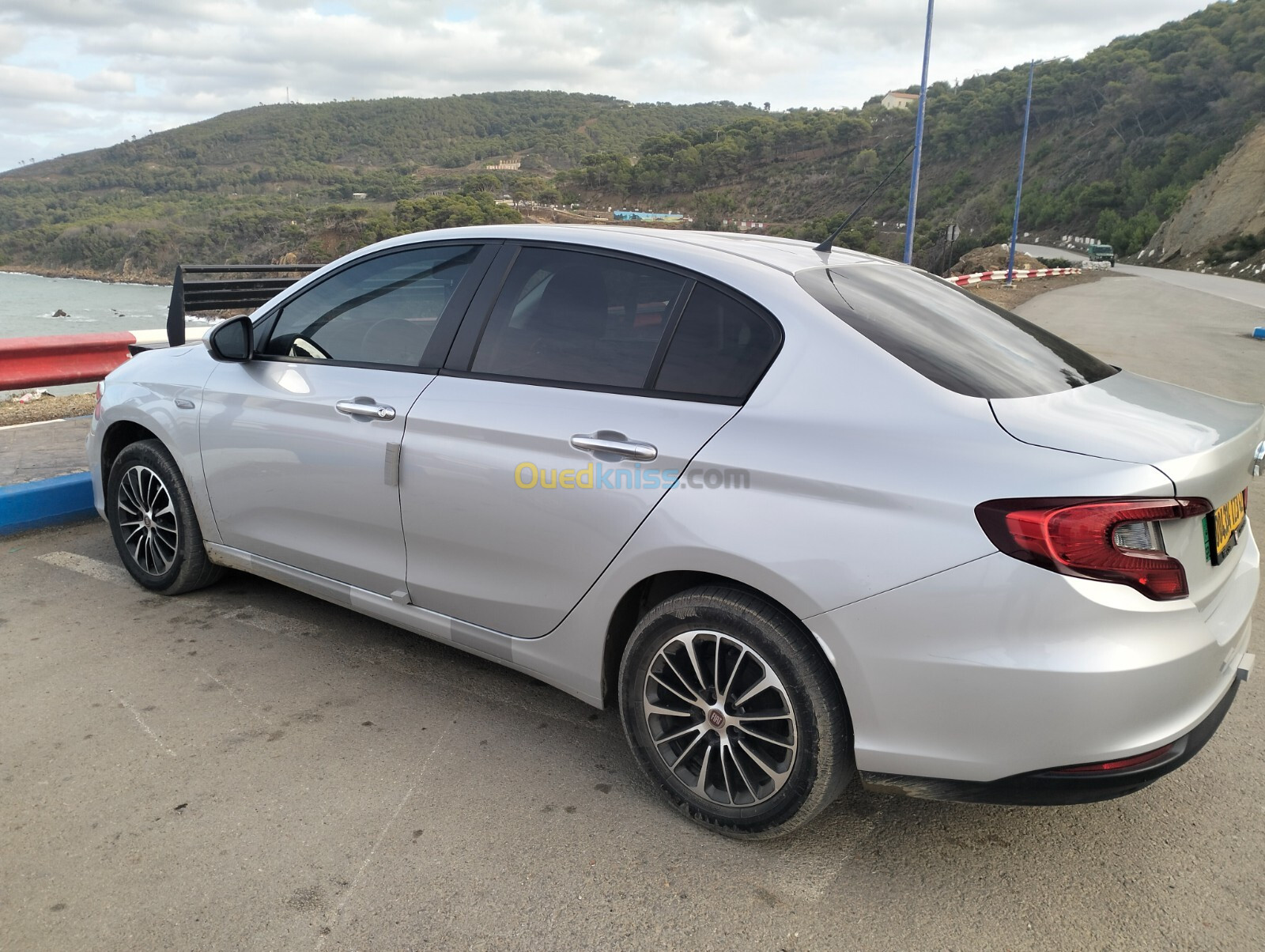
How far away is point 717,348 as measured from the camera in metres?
2.55

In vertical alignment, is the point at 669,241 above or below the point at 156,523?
above

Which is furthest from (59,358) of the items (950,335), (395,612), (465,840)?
(950,335)

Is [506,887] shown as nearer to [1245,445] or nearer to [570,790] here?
[570,790]

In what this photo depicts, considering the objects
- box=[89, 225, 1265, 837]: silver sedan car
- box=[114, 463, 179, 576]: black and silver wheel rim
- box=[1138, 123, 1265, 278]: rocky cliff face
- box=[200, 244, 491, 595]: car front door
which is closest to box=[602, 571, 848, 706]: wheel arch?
box=[89, 225, 1265, 837]: silver sedan car

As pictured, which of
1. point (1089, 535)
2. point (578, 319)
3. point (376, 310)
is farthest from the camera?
point (376, 310)

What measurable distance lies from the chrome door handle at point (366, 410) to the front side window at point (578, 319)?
1.22 ft

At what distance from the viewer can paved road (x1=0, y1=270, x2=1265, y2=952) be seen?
2182mm

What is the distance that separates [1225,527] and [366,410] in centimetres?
263

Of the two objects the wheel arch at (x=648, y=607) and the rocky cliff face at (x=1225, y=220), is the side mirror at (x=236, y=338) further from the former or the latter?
the rocky cliff face at (x=1225, y=220)

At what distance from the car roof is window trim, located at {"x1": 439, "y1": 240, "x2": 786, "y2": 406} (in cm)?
3

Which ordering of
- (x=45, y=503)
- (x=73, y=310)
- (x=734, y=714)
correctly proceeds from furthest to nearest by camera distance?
(x=73, y=310) < (x=45, y=503) < (x=734, y=714)

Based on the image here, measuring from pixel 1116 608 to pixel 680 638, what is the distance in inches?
42.2

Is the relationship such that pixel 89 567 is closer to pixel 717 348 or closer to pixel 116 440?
pixel 116 440

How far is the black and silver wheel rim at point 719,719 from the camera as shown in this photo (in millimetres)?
2377
